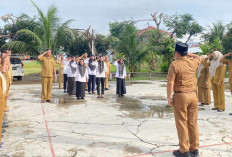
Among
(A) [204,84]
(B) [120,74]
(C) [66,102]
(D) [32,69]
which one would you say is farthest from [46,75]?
(D) [32,69]

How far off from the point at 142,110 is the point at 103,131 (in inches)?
87.8

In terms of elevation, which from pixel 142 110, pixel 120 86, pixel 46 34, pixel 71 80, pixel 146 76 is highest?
pixel 46 34

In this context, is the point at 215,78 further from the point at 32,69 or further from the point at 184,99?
the point at 32,69

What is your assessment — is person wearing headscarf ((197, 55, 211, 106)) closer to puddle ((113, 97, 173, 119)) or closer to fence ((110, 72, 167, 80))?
puddle ((113, 97, 173, 119))

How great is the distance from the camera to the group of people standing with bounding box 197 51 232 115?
20.2ft

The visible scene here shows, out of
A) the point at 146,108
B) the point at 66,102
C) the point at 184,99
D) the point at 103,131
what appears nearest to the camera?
the point at 184,99

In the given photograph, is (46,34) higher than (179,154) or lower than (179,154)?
higher

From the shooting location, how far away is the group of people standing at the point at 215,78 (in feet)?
20.2

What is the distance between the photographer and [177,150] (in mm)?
3498

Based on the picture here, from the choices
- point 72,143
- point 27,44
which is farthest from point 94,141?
point 27,44

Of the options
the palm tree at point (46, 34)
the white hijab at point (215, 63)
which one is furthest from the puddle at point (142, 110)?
the palm tree at point (46, 34)

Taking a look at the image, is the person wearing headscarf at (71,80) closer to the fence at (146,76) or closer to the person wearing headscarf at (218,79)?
the person wearing headscarf at (218,79)

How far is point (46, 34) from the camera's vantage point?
14992 millimetres

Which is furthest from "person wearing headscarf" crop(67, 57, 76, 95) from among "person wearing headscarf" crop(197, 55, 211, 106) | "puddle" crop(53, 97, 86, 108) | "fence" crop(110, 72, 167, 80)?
"fence" crop(110, 72, 167, 80)
